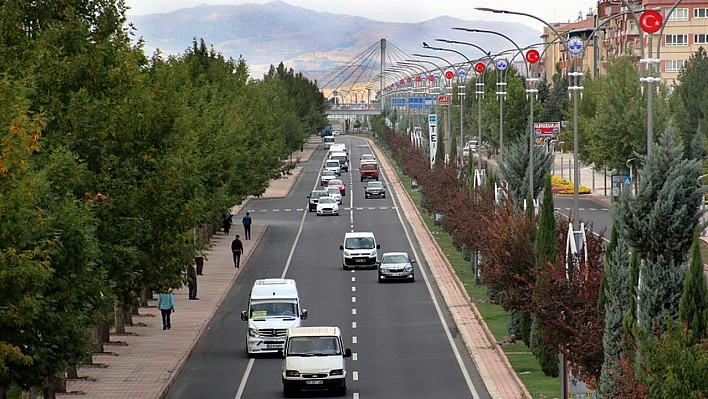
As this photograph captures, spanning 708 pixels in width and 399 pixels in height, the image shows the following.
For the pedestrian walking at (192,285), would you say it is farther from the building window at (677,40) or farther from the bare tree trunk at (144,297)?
the building window at (677,40)

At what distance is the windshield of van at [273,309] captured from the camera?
122 ft

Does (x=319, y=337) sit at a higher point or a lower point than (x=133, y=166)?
lower

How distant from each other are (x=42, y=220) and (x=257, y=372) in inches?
604

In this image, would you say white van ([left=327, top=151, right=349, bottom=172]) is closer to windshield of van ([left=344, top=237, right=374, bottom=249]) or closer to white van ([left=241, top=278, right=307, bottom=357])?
windshield of van ([left=344, top=237, right=374, bottom=249])

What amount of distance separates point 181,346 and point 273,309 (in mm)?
3207

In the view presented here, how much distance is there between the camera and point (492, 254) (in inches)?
1443

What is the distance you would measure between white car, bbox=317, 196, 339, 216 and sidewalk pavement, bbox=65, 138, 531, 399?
26278 mm

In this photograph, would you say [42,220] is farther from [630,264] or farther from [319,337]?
[319,337]

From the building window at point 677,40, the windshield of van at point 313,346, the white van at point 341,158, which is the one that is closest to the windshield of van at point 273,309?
the windshield of van at point 313,346

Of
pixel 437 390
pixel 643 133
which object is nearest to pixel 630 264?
pixel 437 390

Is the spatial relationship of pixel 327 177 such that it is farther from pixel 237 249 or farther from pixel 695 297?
pixel 695 297

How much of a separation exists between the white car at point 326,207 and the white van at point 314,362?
56.4 m

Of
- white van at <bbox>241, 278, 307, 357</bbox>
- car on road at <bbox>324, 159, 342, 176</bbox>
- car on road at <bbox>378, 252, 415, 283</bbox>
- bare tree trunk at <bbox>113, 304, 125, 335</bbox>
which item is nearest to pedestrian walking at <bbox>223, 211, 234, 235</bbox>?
car on road at <bbox>378, 252, 415, 283</bbox>

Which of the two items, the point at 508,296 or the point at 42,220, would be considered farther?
the point at 508,296
